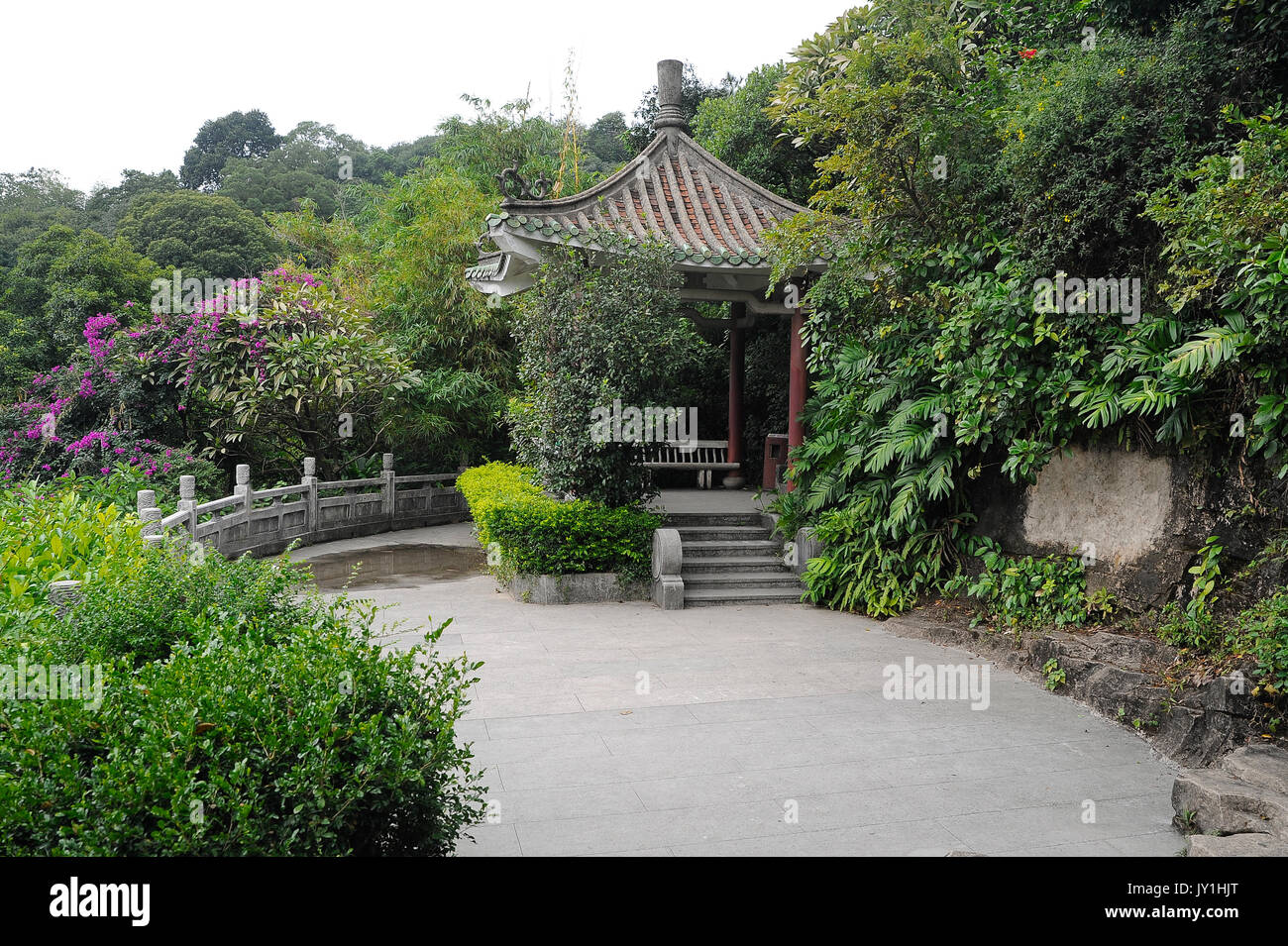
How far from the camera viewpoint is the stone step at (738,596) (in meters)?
8.82

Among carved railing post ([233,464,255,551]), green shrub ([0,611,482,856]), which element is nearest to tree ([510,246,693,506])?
carved railing post ([233,464,255,551])

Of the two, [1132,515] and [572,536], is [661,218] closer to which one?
[572,536]

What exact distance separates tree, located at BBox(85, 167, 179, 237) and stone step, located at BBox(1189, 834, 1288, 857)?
36583 millimetres

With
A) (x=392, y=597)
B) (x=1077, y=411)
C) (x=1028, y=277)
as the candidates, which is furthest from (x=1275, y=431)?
(x=392, y=597)

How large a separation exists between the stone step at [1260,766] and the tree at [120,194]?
119 ft

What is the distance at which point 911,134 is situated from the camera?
7.24m

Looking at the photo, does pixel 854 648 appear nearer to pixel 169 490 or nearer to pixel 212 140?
pixel 169 490

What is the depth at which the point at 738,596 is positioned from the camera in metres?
8.91

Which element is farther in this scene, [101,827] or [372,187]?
[372,187]

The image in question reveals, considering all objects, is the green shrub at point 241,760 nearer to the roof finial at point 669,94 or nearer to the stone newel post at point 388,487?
the roof finial at point 669,94

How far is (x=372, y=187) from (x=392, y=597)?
19855 mm

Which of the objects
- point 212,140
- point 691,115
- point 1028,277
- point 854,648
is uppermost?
point 212,140

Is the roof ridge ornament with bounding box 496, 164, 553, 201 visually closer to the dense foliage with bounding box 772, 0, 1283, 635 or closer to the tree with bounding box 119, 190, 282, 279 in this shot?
the dense foliage with bounding box 772, 0, 1283, 635
